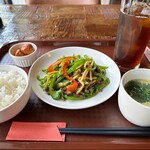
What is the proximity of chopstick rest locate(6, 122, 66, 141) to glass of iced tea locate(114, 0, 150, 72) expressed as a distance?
1.39 ft

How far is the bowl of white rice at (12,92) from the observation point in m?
0.51

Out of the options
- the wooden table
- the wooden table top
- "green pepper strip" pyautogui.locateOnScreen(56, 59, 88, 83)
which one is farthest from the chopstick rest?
the wooden table top

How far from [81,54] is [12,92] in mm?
408

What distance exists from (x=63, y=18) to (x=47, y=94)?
83cm

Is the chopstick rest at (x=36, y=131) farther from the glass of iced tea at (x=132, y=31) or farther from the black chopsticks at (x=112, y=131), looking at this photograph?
the glass of iced tea at (x=132, y=31)

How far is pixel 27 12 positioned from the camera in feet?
4.60

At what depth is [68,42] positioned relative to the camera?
0.97 m

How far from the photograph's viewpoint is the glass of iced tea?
0.65 meters

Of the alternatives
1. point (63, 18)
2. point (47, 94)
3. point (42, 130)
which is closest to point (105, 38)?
point (63, 18)

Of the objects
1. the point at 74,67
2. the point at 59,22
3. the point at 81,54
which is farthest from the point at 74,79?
the point at 59,22

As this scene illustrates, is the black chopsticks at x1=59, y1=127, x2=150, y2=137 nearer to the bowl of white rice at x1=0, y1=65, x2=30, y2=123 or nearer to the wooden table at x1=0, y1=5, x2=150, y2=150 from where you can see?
the wooden table at x1=0, y1=5, x2=150, y2=150

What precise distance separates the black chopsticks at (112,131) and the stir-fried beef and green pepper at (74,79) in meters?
0.13

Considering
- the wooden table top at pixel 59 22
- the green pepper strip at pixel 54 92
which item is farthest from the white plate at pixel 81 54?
the wooden table top at pixel 59 22

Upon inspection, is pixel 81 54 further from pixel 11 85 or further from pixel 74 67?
pixel 11 85
